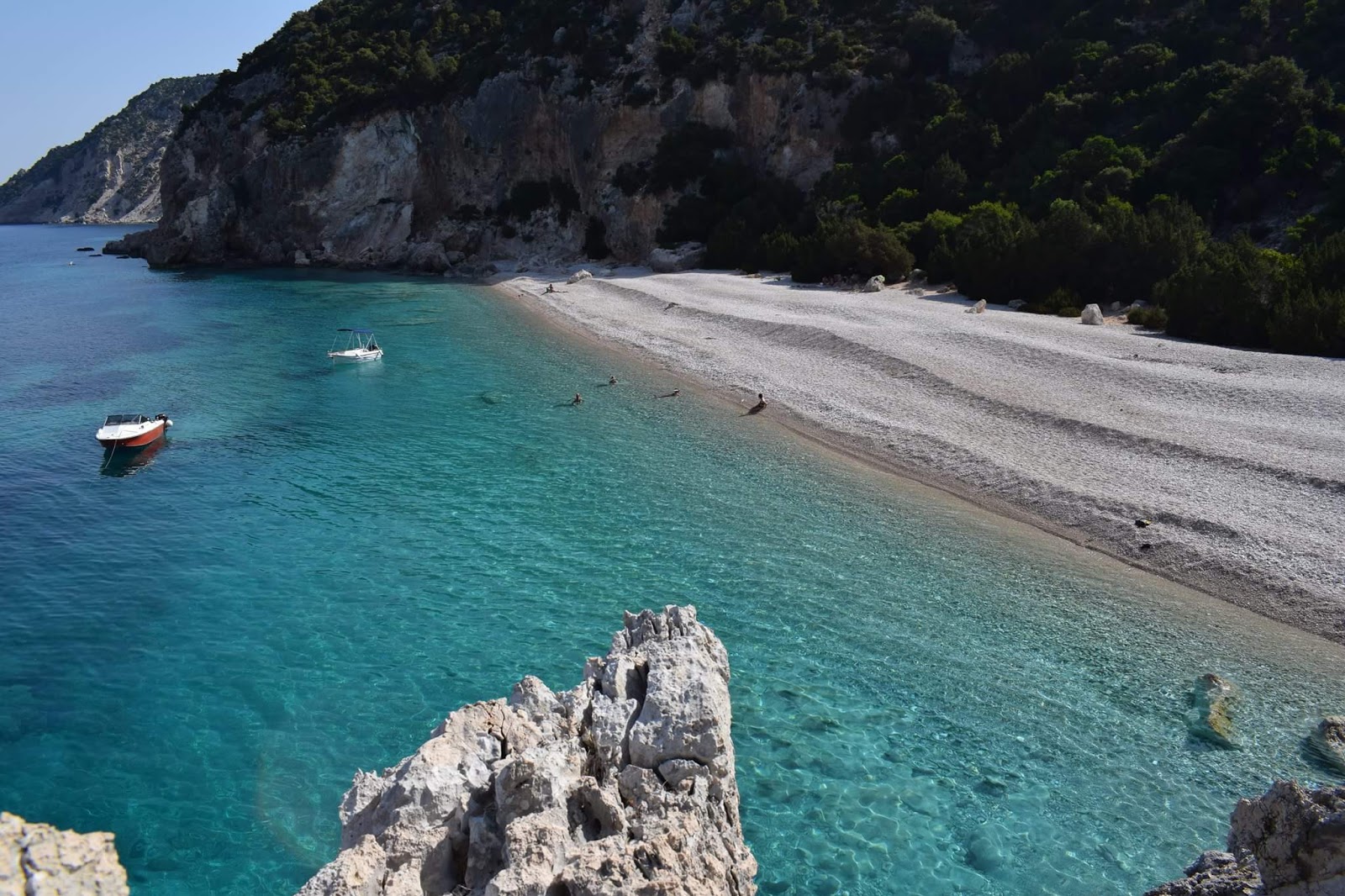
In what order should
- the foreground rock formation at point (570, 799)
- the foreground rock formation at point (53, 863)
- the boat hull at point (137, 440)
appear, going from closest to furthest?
the foreground rock formation at point (53, 863) → the foreground rock formation at point (570, 799) → the boat hull at point (137, 440)

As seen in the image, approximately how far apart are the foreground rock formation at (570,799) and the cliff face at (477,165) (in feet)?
152

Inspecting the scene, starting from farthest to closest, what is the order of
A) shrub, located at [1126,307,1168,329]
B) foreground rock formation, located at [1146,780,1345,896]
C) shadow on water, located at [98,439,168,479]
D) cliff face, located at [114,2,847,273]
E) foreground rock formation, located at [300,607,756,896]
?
cliff face, located at [114,2,847,273]
shrub, located at [1126,307,1168,329]
shadow on water, located at [98,439,168,479]
foreground rock formation, located at [300,607,756,896]
foreground rock formation, located at [1146,780,1345,896]

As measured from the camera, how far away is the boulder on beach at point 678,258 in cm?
4784

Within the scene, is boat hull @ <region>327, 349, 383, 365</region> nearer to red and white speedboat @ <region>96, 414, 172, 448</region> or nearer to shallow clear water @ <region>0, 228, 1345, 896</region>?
shallow clear water @ <region>0, 228, 1345, 896</region>

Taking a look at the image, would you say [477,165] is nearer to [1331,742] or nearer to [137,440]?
[137,440]

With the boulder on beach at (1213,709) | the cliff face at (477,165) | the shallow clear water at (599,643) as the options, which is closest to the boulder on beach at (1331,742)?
the shallow clear water at (599,643)

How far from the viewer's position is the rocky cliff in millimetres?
154750

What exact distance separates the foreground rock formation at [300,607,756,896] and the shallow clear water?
240cm

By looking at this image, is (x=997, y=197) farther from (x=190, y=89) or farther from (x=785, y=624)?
(x=190, y=89)

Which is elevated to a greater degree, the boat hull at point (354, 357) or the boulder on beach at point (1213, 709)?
the boat hull at point (354, 357)

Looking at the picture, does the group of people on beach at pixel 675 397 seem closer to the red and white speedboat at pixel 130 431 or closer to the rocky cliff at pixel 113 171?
the red and white speedboat at pixel 130 431

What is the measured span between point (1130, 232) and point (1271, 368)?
10.8 m

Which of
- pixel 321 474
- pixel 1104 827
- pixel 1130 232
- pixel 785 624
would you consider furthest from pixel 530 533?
pixel 1130 232

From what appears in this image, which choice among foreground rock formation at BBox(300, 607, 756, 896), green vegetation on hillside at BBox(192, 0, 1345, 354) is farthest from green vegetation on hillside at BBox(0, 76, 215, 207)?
foreground rock formation at BBox(300, 607, 756, 896)
